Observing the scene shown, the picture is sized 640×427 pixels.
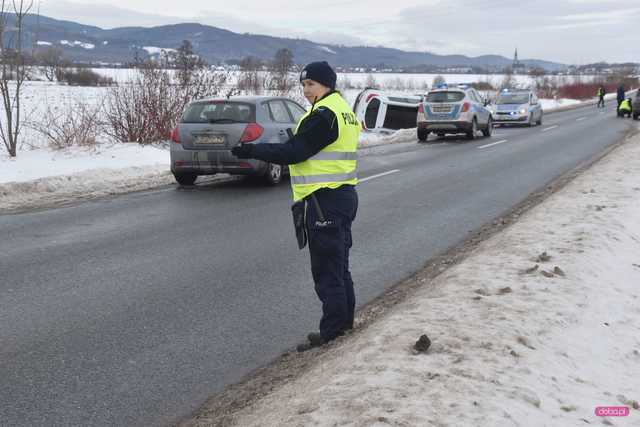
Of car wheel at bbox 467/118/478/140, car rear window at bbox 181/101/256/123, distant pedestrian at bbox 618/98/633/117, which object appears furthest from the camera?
distant pedestrian at bbox 618/98/633/117

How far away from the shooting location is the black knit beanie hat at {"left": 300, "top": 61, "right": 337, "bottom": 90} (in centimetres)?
438

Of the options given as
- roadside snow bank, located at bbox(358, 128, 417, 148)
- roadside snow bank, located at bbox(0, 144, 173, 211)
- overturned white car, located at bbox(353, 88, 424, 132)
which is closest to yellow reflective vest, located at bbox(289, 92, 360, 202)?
roadside snow bank, located at bbox(0, 144, 173, 211)

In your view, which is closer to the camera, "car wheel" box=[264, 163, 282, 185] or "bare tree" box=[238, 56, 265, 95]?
"car wheel" box=[264, 163, 282, 185]

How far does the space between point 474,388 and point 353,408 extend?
25.0 inches

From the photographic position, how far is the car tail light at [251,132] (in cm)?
1140

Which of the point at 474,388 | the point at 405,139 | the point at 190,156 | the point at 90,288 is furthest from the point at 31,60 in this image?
the point at 474,388

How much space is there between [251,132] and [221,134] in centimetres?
54

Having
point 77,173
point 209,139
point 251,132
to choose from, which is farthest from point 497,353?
point 77,173

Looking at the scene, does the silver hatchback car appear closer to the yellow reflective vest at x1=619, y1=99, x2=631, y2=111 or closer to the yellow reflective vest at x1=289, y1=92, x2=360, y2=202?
the yellow reflective vest at x1=289, y1=92, x2=360, y2=202

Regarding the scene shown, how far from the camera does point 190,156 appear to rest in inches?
465

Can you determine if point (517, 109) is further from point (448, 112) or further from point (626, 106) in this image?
point (626, 106)

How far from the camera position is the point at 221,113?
11812 millimetres

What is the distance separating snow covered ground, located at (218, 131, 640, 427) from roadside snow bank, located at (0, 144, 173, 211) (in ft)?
24.9

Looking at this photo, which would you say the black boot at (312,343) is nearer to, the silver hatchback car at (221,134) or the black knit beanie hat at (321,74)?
the black knit beanie hat at (321,74)
